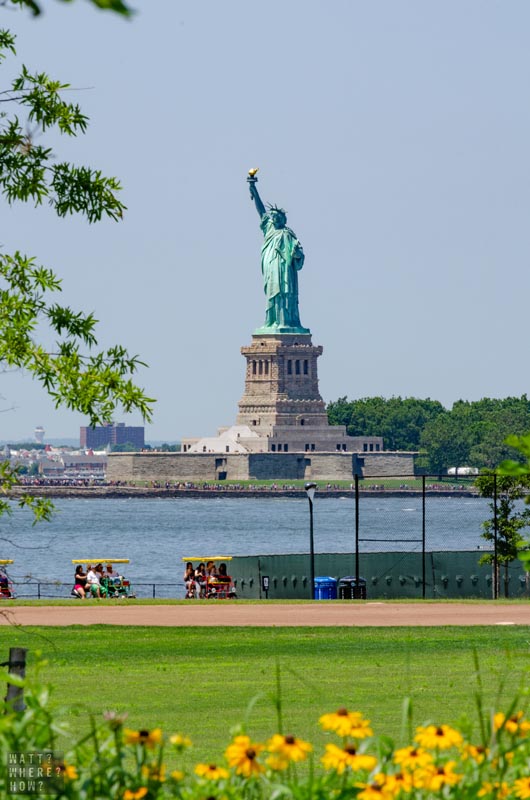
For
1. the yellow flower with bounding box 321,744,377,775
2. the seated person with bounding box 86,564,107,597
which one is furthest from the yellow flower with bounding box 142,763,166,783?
the seated person with bounding box 86,564,107,597

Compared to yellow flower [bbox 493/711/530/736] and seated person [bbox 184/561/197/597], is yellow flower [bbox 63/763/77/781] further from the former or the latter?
seated person [bbox 184/561/197/597]

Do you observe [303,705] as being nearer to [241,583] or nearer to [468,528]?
[241,583]

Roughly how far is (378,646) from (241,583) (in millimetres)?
21918

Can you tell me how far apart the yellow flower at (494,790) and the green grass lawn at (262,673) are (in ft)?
13.8

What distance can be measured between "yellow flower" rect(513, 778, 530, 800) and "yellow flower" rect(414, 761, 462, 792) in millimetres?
244

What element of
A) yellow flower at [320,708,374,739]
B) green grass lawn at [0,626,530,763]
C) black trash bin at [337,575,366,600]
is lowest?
green grass lawn at [0,626,530,763]

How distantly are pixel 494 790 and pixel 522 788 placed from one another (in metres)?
0.15

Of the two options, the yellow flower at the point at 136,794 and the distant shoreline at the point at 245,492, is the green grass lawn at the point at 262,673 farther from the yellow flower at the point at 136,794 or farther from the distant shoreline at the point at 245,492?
the distant shoreline at the point at 245,492

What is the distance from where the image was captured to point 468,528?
13688cm

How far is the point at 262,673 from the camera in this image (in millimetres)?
19328

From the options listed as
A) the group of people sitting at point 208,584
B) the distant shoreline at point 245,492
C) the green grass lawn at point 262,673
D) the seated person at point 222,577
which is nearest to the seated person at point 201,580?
the group of people sitting at point 208,584

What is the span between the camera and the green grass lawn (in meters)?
15.1

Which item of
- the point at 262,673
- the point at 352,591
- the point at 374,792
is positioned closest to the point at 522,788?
the point at 374,792

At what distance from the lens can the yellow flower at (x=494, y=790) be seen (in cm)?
711
